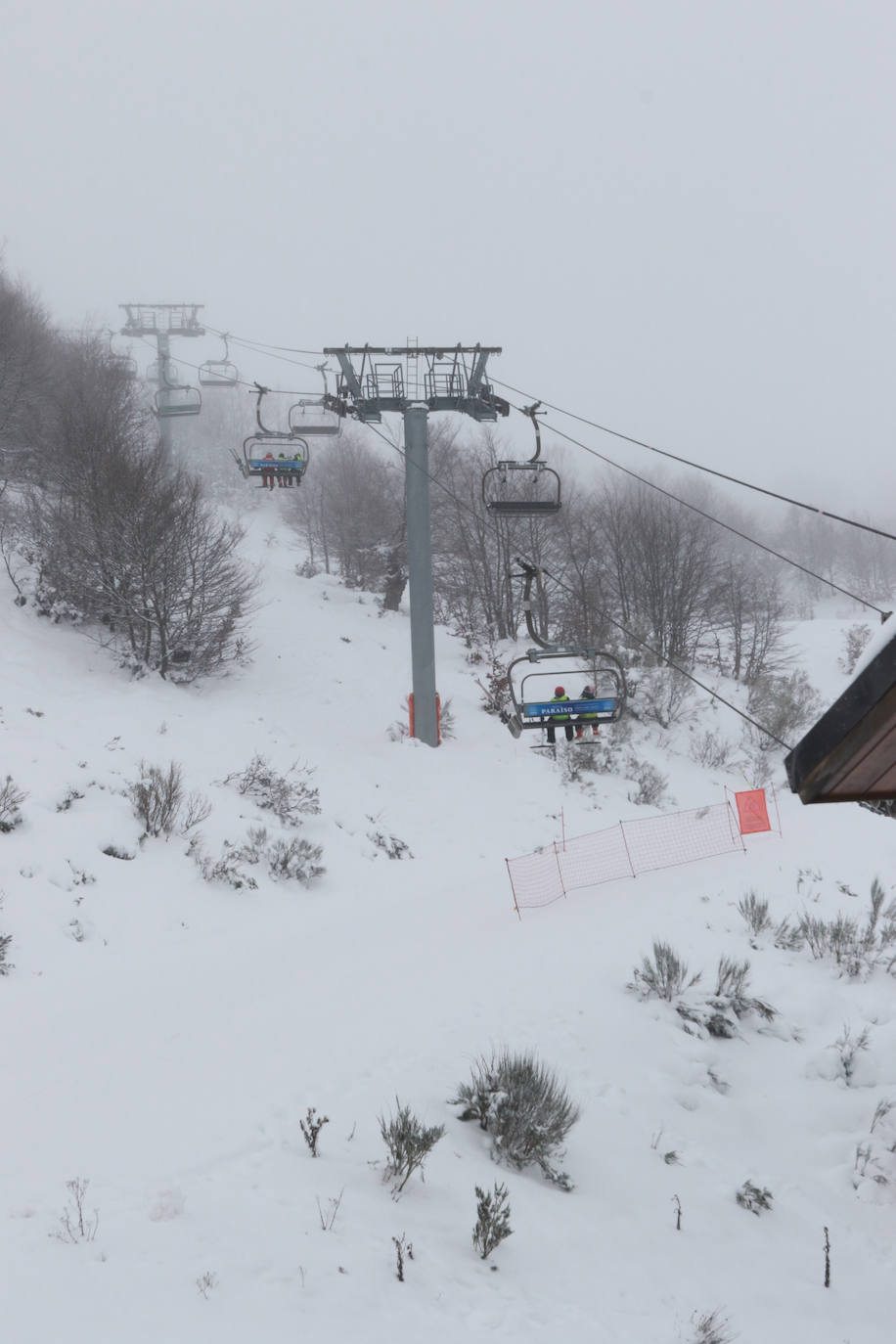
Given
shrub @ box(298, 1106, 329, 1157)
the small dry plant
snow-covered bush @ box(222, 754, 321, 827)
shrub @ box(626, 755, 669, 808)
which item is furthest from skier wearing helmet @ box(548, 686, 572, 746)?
shrub @ box(626, 755, 669, 808)

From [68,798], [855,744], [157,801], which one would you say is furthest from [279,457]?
[855,744]

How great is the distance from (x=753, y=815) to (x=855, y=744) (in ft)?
44.5

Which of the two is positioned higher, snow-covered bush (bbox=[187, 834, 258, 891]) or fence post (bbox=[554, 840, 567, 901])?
snow-covered bush (bbox=[187, 834, 258, 891])

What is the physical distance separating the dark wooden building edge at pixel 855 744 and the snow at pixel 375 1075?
328cm

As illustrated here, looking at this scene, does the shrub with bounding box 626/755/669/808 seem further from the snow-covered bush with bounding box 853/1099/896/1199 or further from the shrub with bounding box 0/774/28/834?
the shrub with bounding box 0/774/28/834

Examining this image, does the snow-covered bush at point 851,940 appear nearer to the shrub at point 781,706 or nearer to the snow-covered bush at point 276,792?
the snow-covered bush at point 276,792

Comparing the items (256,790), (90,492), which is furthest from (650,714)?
(90,492)

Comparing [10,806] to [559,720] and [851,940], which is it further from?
[851,940]

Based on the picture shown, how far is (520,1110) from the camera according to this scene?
6.39 meters

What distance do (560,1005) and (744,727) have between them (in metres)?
18.3

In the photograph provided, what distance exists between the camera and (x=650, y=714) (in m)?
24.3

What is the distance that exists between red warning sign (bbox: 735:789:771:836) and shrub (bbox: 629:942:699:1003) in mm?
7450

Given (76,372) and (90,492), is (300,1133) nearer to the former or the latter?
(90,492)

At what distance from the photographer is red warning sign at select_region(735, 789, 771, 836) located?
54.3 ft
